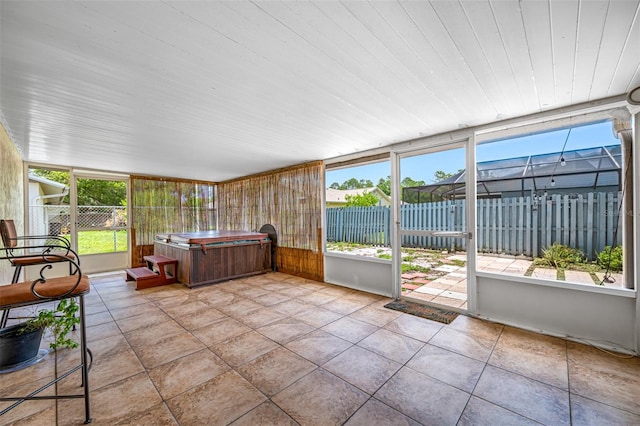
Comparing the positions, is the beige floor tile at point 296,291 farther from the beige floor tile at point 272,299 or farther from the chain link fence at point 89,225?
the chain link fence at point 89,225

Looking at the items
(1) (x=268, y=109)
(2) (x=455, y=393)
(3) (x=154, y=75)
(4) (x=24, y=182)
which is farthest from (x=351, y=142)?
(4) (x=24, y=182)

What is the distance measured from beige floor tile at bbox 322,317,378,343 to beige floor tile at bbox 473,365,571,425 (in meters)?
1.06

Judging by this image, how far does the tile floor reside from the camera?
157 centimetres

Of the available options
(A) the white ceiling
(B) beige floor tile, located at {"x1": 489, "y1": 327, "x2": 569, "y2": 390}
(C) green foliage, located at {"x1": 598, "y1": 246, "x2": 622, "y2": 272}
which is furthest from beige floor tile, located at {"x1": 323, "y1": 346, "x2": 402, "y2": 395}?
(C) green foliage, located at {"x1": 598, "y1": 246, "x2": 622, "y2": 272}

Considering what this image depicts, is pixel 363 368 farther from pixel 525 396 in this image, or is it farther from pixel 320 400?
pixel 525 396

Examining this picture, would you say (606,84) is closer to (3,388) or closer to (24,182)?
(3,388)

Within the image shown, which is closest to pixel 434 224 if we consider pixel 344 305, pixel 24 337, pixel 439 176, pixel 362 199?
pixel 439 176

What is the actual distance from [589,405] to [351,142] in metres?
3.32

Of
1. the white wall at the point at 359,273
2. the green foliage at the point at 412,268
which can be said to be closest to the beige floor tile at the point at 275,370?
the white wall at the point at 359,273

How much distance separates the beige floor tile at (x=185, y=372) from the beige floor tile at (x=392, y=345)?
4.31 feet

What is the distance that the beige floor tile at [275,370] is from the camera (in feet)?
6.09

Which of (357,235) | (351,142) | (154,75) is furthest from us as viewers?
(357,235)

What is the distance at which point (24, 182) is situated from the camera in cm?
439

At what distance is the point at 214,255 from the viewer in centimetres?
473
